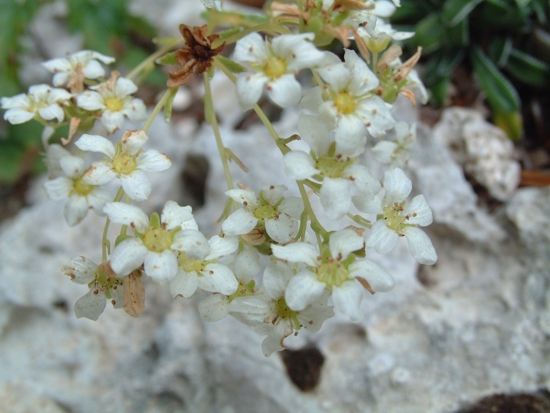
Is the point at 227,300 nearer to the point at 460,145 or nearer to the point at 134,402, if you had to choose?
the point at 134,402

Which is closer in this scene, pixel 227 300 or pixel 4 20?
pixel 227 300

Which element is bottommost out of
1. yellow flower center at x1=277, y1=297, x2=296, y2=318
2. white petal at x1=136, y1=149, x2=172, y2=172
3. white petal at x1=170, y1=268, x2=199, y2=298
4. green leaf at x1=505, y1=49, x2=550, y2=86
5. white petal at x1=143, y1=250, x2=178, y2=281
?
yellow flower center at x1=277, y1=297, x2=296, y2=318

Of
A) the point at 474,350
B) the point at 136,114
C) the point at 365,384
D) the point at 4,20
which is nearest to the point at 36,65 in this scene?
the point at 4,20

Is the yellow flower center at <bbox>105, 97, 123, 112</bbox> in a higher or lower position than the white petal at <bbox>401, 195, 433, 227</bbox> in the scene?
→ higher

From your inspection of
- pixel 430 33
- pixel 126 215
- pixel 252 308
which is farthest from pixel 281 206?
pixel 430 33

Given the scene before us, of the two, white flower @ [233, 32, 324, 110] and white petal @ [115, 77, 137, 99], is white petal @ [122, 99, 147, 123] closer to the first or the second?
white petal @ [115, 77, 137, 99]

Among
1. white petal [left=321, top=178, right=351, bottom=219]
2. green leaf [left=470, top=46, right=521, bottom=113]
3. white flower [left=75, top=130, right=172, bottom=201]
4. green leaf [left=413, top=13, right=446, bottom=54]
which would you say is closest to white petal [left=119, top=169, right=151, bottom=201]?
white flower [left=75, top=130, right=172, bottom=201]

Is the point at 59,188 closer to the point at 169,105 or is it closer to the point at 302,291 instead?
the point at 169,105
